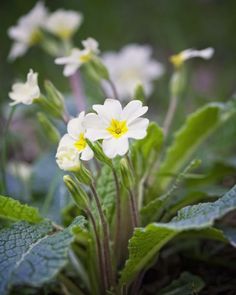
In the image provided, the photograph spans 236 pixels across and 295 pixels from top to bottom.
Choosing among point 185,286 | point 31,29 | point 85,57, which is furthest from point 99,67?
point 185,286

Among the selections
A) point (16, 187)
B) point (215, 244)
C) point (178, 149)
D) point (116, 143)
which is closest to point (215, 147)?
point (178, 149)

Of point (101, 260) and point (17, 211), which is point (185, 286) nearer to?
point (101, 260)

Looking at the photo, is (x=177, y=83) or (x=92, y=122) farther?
(x=177, y=83)

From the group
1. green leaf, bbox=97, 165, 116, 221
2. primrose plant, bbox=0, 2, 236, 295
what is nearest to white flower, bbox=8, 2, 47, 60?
primrose plant, bbox=0, 2, 236, 295

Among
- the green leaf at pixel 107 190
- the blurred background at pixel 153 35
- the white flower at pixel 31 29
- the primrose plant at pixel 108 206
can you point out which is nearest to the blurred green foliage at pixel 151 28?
the blurred background at pixel 153 35

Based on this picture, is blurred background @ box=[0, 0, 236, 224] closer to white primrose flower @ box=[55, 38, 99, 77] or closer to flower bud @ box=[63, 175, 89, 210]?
white primrose flower @ box=[55, 38, 99, 77]

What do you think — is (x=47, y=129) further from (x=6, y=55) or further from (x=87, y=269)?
(x=6, y=55)

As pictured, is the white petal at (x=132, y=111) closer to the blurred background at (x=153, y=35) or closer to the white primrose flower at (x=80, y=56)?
the white primrose flower at (x=80, y=56)
